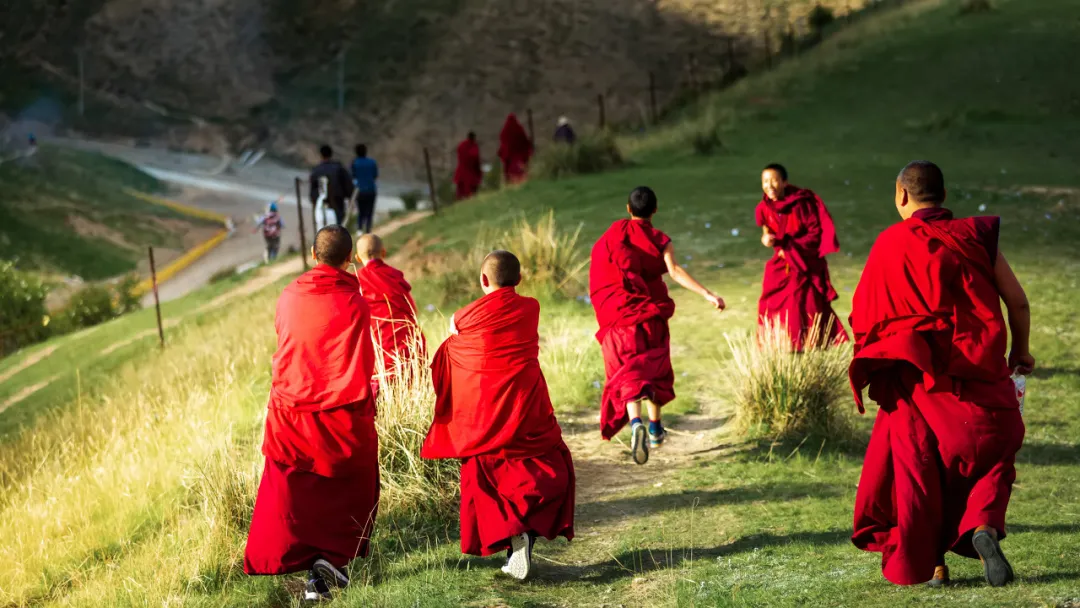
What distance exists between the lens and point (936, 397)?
17.4 ft

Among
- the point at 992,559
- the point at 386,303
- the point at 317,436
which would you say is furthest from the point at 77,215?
the point at 992,559

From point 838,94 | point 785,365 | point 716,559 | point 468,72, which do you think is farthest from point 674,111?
point 716,559

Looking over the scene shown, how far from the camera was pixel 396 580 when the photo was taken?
19.4 ft

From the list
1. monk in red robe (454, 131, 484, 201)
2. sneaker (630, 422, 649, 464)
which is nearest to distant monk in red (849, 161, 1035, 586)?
sneaker (630, 422, 649, 464)

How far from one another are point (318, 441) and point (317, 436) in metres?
0.02

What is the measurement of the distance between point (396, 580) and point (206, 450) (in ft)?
7.33

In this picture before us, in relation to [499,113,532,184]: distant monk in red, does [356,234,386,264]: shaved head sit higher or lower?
lower

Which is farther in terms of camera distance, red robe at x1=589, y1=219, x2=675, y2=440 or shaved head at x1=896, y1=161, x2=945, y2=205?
red robe at x1=589, y1=219, x2=675, y2=440

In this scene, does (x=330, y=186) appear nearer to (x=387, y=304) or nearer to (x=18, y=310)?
(x=18, y=310)

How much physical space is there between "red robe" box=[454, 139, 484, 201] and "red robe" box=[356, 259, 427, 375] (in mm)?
16291

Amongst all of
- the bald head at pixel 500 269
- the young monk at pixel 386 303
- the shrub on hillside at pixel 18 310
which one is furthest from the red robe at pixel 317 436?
the shrub on hillside at pixel 18 310

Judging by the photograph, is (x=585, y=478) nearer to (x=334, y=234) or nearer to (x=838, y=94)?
(x=334, y=234)

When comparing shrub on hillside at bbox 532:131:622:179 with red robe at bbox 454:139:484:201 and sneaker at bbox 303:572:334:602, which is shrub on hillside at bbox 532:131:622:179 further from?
sneaker at bbox 303:572:334:602

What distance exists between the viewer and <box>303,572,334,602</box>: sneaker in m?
5.79
